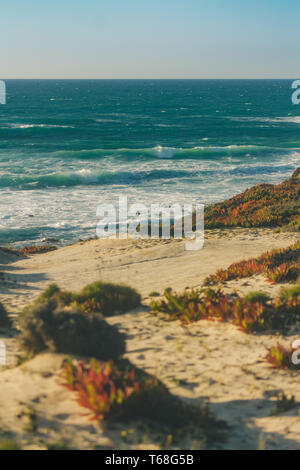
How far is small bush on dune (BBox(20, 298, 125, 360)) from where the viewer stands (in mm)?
6586

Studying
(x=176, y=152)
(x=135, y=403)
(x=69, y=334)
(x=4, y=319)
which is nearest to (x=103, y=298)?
(x=4, y=319)

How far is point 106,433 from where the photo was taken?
5.25m

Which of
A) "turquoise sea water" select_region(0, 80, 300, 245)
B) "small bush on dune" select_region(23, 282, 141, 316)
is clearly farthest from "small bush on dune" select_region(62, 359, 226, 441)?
"turquoise sea water" select_region(0, 80, 300, 245)

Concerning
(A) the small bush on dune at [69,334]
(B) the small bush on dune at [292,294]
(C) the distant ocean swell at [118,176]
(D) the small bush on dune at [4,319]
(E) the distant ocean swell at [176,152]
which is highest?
(E) the distant ocean swell at [176,152]

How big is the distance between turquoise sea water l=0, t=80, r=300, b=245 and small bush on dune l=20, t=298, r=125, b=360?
A: 17537 millimetres

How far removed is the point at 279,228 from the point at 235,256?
5014mm

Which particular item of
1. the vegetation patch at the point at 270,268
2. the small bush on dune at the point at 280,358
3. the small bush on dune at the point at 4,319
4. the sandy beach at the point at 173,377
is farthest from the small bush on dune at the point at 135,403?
the vegetation patch at the point at 270,268

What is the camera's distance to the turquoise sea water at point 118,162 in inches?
1190

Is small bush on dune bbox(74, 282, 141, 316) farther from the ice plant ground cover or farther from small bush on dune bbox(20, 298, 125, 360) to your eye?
small bush on dune bbox(20, 298, 125, 360)

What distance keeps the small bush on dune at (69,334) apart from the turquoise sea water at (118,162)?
17.5m

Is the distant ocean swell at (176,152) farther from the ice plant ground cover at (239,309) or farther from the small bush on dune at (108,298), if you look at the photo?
the ice plant ground cover at (239,309)

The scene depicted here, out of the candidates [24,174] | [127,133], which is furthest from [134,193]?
[127,133]

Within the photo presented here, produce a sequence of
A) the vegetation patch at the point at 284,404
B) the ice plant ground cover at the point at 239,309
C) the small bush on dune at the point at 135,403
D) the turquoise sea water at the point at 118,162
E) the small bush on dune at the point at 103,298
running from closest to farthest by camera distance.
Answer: the small bush on dune at the point at 135,403 < the vegetation patch at the point at 284,404 < the ice plant ground cover at the point at 239,309 < the small bush on dune at the point at 103,298 < the turquoise sea water at the point at 118,162

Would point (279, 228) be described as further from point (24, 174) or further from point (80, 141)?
point (80, 141)
